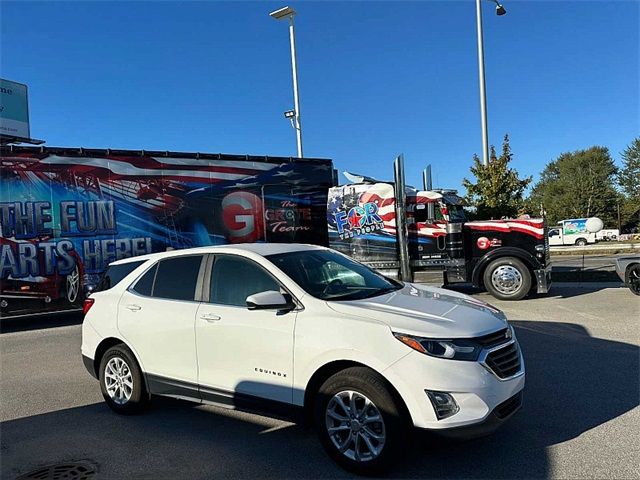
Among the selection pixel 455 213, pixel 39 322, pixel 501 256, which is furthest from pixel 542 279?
pixel 39 322

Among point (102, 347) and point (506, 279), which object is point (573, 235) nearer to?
point (506, 279)

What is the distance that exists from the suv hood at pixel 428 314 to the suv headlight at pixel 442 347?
3 centimetres

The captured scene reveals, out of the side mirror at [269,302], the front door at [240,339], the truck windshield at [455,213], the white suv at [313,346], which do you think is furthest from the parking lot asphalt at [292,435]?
the truck windshield at [455,213]

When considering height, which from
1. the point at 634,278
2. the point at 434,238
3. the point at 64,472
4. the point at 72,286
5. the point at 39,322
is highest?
the point at 434,238

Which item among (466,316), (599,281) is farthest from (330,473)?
(599,281)

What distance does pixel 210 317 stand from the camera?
448 cm

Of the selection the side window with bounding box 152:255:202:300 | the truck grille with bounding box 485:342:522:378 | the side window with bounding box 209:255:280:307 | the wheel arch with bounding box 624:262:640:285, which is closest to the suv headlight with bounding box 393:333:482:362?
the truck grille with bounding box 485:342:522:378

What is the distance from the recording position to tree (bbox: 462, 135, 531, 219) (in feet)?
52.4

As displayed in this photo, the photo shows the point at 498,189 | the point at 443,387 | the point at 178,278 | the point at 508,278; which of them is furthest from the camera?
the point at 498,189

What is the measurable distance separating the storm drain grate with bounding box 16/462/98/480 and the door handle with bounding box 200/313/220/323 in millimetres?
1397

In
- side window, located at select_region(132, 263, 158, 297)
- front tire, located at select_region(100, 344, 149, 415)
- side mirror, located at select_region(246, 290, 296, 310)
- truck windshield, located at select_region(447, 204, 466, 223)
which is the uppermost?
truck windshield, located at select_region(447, 204, 466, 223)

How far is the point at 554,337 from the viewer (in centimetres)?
768

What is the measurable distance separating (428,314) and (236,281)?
5.62 feet

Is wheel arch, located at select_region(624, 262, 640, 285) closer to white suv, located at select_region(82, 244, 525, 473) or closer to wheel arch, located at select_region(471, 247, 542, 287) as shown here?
wheel arch, located at select_region(471, 247, 542, 287)
